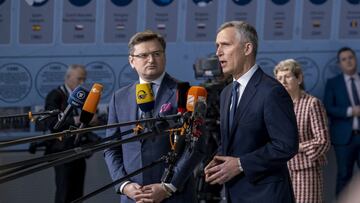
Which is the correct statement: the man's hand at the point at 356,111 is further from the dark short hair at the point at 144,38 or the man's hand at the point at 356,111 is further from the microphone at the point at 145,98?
the microphone at the point at 145,98

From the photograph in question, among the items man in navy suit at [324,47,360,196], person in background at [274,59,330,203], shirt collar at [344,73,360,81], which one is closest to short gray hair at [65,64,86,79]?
person in background at [274,59,330,203]

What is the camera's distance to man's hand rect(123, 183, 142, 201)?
4.39 m

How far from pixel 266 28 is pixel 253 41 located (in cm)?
375

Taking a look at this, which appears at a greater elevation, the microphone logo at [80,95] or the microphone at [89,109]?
the microphone logo at [80,95]

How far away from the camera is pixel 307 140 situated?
669cm

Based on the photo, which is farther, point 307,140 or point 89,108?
point 307,140

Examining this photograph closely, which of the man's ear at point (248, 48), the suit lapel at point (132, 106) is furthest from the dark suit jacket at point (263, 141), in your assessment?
the suit lapel at point (132, 106)

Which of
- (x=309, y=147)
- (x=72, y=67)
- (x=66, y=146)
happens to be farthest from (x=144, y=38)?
(x=72, y=67)

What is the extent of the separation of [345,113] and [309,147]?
1.29m

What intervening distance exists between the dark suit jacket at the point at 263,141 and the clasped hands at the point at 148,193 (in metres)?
0.32

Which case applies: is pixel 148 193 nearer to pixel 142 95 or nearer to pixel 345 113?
pixel 142 95

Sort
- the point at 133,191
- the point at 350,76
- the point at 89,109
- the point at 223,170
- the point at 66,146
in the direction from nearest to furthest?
1. the point at 89,109
2. the point at 223,170
3. the point at 133,191
4. the point at 66,146
5. the point at 350,76

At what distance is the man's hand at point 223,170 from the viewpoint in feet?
13.6

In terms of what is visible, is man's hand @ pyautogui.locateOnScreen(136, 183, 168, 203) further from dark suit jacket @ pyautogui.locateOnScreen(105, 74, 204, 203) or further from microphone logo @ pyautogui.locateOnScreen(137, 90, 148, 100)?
microphone logo @ pyautogui.locateOnScreen(137, 90, 148, 100)
